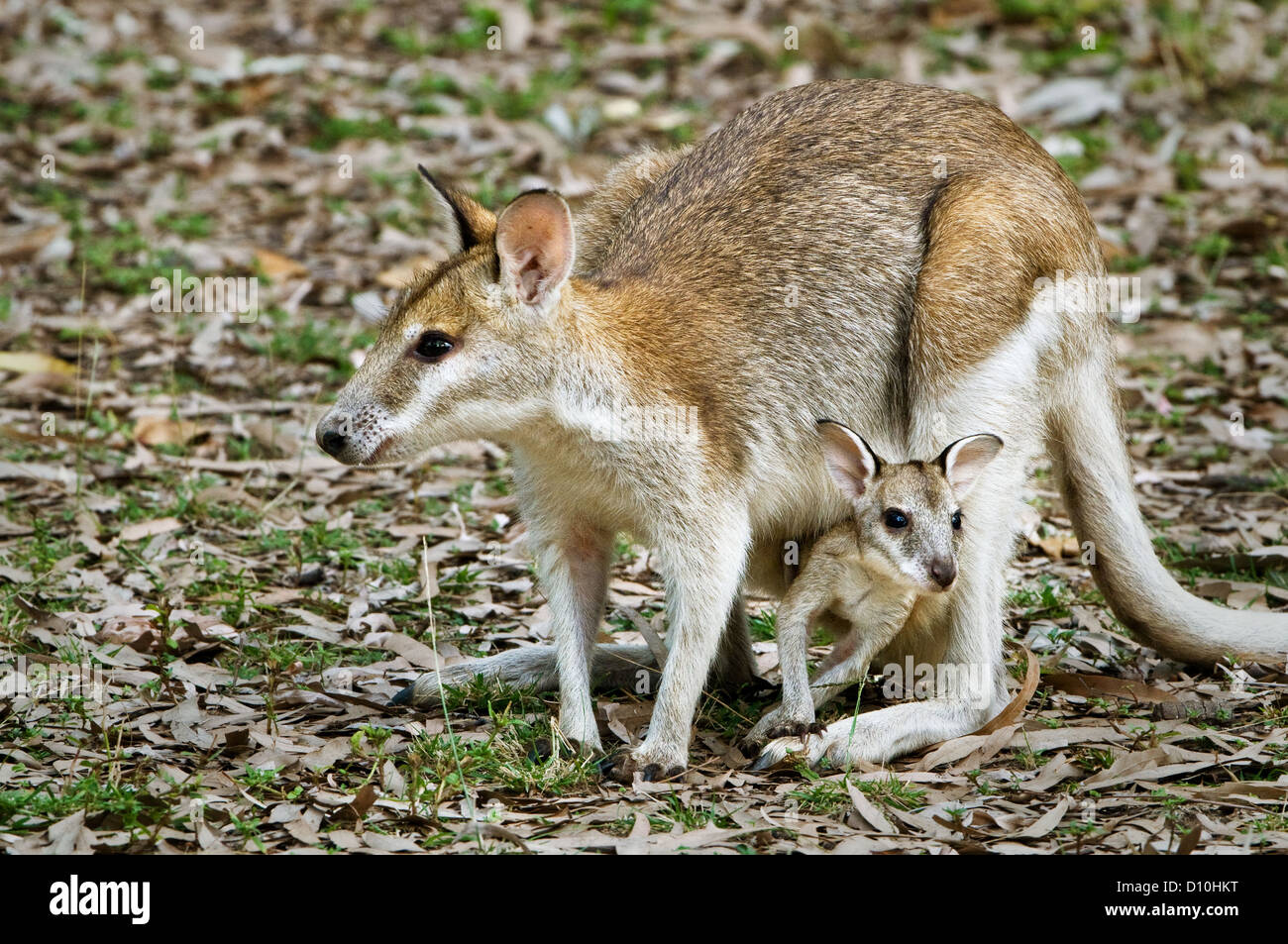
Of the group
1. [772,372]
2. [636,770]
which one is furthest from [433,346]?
[636,770]

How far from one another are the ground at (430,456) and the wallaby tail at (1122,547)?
0.38 feet

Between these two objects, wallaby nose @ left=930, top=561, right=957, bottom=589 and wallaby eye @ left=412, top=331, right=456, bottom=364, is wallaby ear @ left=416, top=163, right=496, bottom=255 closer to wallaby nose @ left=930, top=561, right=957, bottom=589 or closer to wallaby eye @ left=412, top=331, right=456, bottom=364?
wallaby eye @ left=412, top=331, right=456, bottom=364

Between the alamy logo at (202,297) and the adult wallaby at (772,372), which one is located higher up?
the alamy logo at (202,297)

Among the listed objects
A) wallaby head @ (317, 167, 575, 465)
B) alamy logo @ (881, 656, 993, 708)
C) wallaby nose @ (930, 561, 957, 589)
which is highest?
wallaby head @ (317, 167, 575, 465)

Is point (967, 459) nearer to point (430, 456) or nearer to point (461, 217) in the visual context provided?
point (461, 217)

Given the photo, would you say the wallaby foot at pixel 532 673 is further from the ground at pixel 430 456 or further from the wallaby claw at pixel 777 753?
the wallaby claw at pixel 777 753

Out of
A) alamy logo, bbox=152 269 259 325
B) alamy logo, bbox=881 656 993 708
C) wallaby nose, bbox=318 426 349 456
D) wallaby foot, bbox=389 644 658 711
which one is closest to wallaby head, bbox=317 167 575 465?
wallaby nose, bbox=318 426 349 456

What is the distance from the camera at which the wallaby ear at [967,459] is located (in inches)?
205

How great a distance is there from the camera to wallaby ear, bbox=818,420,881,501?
520cm

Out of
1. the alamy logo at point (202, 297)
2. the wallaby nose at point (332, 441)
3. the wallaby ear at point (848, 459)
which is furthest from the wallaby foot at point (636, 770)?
the alamy logo at point (202, 297)
